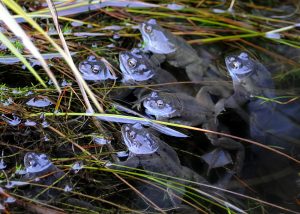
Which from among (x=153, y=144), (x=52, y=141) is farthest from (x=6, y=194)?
(x=153, y=144)

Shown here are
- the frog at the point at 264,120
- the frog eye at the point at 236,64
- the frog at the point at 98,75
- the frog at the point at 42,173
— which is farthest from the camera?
the frog eye at the point at 236,64

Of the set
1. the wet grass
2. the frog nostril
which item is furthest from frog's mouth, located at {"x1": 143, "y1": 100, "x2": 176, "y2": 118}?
the frog nostril

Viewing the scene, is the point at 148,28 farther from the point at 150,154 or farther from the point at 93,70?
the point at 150,154

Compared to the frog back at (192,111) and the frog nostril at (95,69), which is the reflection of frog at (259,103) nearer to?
the frog back at (192,111)

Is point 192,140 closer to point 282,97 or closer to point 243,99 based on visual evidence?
point 243,99

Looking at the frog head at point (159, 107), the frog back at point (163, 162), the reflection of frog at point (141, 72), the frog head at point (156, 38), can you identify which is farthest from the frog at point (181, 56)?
the frog back at point (163, 162)
